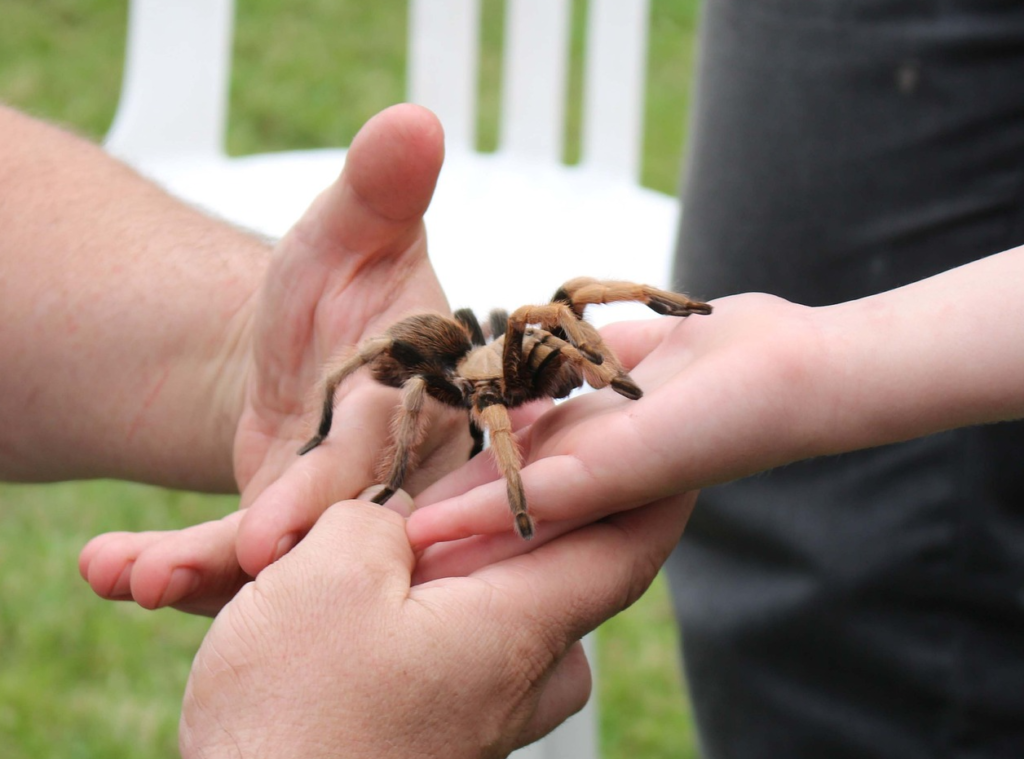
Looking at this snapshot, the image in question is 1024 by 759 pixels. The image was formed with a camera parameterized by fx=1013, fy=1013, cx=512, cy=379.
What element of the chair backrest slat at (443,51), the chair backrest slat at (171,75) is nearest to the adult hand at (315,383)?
the chair backrest slat at (171,75)

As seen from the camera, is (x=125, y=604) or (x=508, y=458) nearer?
(x=508, y=458)

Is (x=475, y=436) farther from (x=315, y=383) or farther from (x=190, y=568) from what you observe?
(x=190, y=568)

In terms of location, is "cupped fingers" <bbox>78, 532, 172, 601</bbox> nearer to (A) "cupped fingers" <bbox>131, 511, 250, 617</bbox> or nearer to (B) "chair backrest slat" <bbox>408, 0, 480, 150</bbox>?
(A) "cupped fingers" <bbox>131, 511, 250, 617</bbox>

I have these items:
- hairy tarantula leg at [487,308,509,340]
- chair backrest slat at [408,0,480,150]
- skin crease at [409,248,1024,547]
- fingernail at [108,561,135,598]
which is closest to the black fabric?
hairy tarantula leg at [487,308,509,340]

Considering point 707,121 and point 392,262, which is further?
point 707,121

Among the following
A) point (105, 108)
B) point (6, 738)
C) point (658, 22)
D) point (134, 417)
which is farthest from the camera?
point (658, 22)

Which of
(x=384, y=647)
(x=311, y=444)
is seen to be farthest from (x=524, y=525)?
(x=311, y=444)

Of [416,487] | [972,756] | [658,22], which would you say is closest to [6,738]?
[416,487]

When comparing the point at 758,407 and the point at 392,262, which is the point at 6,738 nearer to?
the point at 392,262
